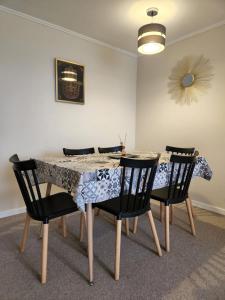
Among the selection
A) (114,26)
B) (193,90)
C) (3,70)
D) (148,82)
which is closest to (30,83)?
(3,70)

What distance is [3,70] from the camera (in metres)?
2.52

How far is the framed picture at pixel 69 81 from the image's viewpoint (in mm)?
2943

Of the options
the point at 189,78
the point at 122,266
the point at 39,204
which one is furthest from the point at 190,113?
the point at 39,204

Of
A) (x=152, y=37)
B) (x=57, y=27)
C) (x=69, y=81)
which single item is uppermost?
(x=57, y=27)

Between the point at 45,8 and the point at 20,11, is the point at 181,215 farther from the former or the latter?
the point at 20,11

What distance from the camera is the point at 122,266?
1715 mm

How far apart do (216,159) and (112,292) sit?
7.03 ft

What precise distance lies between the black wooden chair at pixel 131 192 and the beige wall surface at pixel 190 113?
4.99 ft

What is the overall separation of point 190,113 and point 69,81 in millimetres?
1771

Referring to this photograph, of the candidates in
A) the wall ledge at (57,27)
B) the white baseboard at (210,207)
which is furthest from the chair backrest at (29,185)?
the white baseboard at (210,207)

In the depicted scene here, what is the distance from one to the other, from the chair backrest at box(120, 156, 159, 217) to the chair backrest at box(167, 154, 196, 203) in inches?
11.4

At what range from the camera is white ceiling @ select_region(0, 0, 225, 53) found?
2328 millimetres

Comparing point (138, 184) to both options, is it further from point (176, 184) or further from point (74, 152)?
point (74, 152)

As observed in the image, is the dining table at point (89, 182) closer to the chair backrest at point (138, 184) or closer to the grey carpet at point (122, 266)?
the chair backrest at point (138, 184)
